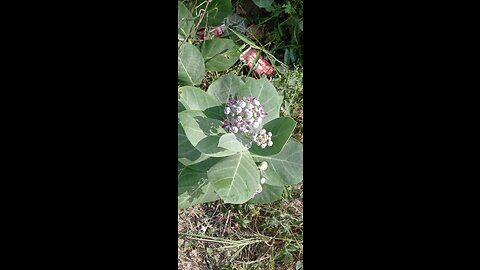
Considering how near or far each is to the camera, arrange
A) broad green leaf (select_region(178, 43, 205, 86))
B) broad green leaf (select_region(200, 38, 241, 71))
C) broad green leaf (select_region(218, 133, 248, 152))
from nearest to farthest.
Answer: broad green leaf (select_region(218, 133, 248, 152)) < broad green leaf (select_region(178, 43, 205, 86)) < broad green leaf (select_region(200, 38, 241, 71))

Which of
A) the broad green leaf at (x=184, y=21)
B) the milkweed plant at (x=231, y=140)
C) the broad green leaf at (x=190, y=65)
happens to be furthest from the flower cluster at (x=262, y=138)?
the broad green leaf at (x=184, y=21)

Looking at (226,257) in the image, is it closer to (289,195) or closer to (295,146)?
(289,195)

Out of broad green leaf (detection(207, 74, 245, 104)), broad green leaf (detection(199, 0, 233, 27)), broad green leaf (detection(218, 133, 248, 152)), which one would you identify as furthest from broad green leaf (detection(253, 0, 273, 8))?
broad green leaf (detection(218, 133, 248, 152))

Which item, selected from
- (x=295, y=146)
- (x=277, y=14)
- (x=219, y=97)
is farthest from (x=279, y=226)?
(x=277, y=14)

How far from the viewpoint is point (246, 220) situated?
1.96m

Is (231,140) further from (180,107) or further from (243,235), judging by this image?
(243,235)

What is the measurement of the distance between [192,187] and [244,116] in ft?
1.04

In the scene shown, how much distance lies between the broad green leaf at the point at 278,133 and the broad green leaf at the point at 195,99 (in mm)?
183

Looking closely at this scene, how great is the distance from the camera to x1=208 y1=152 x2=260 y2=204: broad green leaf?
1.57 m

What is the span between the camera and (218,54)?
74.7 inches

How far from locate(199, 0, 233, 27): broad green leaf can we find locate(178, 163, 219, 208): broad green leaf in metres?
0.53

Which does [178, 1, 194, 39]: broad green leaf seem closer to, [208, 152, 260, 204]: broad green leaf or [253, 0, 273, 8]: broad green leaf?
[253, 0, 273, 8]: broad green leaf

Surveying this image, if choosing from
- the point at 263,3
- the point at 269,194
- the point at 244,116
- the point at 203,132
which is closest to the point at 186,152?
the point at 203,132

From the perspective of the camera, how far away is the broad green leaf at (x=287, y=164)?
5.50 ft
